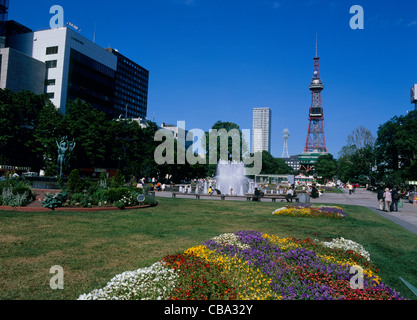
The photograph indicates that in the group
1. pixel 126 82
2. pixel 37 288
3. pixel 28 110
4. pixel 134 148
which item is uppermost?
pixel 126 82

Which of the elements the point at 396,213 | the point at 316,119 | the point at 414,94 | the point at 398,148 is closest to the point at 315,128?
the point at 316,119

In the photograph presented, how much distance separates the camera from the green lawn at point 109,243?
5961 mm

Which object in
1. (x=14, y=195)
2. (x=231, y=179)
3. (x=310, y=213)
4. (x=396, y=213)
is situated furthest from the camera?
(x=231, y=179)

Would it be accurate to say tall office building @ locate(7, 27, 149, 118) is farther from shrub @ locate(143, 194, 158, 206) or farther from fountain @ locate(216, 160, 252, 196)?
shrub @ locate(143, 194, 158, 206)

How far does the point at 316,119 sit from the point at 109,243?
545 ft

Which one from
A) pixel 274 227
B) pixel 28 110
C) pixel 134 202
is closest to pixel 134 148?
pixel 28 110

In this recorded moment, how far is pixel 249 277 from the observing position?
19.0ft

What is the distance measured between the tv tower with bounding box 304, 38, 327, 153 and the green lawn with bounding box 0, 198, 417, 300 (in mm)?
155173

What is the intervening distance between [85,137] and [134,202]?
29.6m

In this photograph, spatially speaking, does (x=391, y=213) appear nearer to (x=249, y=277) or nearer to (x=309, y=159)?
(x=249, y=277)

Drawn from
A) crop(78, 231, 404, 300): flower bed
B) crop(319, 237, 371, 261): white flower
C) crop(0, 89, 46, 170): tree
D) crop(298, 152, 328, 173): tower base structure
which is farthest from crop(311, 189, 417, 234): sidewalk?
crop(298, 152, 328, 173): tower base structure

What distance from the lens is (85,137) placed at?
44.2 meters

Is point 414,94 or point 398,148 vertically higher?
point 414,94
